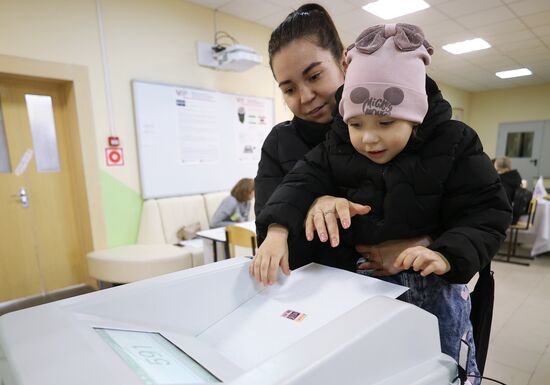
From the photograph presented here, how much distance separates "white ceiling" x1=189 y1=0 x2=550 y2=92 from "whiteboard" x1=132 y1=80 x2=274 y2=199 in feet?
3.25

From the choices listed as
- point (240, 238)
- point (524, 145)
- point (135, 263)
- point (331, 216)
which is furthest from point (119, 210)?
point (524, 145)

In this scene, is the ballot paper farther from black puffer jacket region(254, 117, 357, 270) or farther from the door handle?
the door handle

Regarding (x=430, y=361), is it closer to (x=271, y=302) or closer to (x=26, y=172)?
(x=271, y=302)

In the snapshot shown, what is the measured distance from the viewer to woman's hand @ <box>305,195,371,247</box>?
23.2 inches

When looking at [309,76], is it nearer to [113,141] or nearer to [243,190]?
[243,190]

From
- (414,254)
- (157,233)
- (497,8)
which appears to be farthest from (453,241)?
(497,8)

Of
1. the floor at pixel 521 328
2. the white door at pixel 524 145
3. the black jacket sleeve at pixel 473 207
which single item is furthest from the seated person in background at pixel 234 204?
the white door at pixel 524 145

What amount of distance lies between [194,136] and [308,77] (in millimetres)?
3037

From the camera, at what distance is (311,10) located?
32.6 inches

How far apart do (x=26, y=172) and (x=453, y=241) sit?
11.0 ft

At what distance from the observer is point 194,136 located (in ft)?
11.9

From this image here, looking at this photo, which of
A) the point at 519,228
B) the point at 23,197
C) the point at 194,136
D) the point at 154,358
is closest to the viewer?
the point at 154,358

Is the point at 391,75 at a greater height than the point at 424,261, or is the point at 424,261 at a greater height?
the point at 391,75

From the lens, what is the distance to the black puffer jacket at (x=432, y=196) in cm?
57
